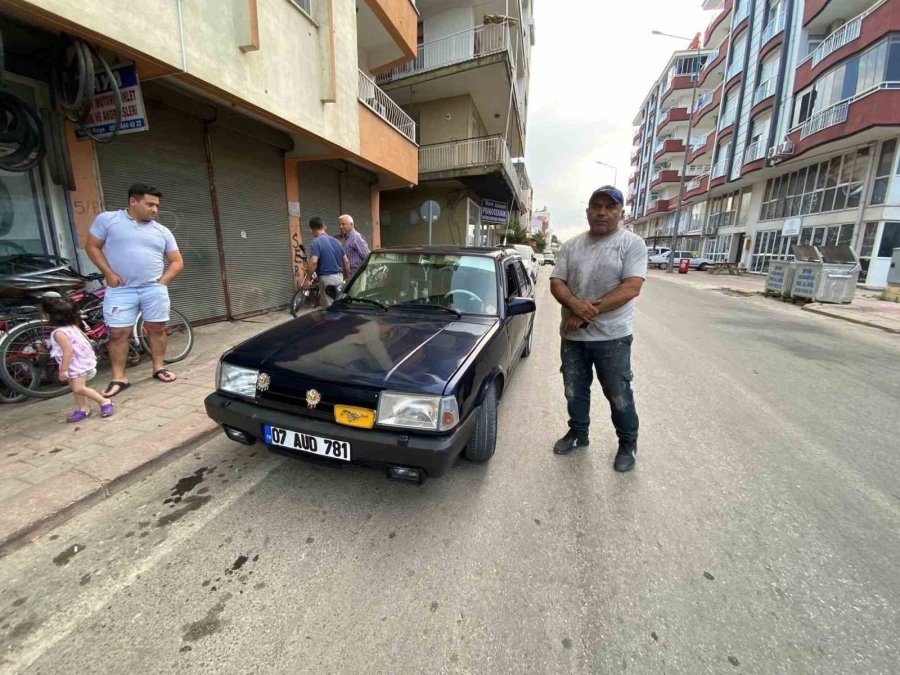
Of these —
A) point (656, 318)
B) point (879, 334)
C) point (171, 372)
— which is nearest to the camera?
point (171, 372)

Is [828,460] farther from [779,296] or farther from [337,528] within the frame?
[779,296]

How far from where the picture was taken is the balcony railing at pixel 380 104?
8739mm

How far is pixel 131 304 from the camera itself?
12.3 ft

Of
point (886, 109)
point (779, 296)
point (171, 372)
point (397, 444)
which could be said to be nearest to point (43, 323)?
point (171, 372)

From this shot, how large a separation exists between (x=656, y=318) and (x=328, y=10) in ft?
28.9

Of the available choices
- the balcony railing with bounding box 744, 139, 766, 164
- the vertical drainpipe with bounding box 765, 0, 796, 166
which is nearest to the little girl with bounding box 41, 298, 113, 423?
the vertical drainpipe with bounding box 765, 0, 796, 166

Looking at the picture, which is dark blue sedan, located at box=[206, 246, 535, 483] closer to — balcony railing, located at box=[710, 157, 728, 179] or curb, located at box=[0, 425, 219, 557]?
curb, located at box=[0, 425, 219, 557]

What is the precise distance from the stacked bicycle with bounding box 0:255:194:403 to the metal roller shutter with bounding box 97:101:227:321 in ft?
5.17

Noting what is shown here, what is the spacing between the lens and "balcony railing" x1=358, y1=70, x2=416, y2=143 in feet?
28.7

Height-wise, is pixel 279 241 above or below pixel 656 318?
above

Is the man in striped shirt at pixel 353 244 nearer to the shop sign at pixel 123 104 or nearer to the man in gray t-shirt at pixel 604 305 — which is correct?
the shop sign at pixel 123 104

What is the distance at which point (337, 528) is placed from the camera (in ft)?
7.14

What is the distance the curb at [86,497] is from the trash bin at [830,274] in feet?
49.9

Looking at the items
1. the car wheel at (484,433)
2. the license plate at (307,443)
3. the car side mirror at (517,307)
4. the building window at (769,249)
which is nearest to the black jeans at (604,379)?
the car side mirror at (517,307)
